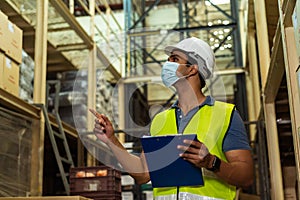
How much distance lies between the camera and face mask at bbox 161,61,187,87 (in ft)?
6.21

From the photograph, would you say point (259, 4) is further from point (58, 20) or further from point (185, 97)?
point (58, 20)

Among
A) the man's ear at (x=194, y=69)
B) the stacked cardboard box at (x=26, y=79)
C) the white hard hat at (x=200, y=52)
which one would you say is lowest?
the man's ear at (x=194, y=69)

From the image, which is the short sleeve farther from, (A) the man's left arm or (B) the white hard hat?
(B) the white hard hat

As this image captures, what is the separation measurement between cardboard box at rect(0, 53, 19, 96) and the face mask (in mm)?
2575

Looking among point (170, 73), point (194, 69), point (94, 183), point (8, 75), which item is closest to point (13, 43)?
point (8, 75)

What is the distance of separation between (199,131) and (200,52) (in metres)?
0.30

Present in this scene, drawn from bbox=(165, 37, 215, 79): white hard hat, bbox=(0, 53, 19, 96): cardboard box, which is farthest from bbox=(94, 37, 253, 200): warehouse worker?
bbox=(0, 53, 19, 96): cardboard box

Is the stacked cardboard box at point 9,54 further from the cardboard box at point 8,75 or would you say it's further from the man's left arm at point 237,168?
the man's left arm at point 237,168

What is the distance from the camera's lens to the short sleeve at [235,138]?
5.59 feet

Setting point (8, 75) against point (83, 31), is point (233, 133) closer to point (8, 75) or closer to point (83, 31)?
point (8, 75)

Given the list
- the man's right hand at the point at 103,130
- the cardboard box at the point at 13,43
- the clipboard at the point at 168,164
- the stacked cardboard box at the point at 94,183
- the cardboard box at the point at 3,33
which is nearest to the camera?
the clipboard at the point at 168,164

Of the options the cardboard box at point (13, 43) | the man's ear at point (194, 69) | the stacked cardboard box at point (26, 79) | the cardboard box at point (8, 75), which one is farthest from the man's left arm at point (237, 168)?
the stacked cardboard box at point (26, 79)

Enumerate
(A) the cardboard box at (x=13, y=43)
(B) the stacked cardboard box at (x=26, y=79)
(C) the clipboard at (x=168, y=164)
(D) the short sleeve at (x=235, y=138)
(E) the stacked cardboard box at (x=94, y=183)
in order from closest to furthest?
(C) the clipboard at (x=168, y=164), (D) the short sleeve at (x=235, y=138), (A) the cardboard box at (x=13, y=43), (E) the stacked cardboard box at (x=94, y=183), (B) the stacked cardboard box at (x=26, y=79)

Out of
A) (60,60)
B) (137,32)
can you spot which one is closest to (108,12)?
(137,32)
